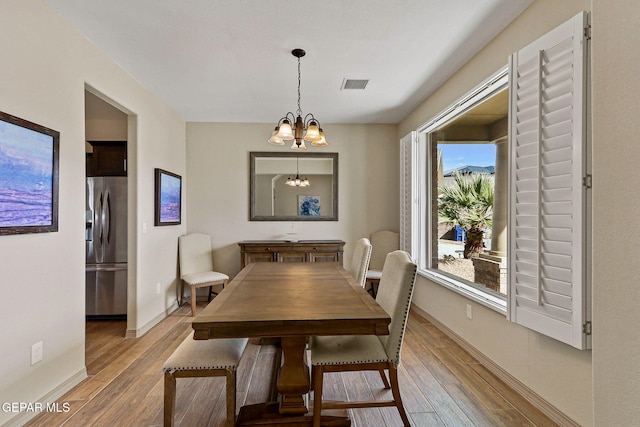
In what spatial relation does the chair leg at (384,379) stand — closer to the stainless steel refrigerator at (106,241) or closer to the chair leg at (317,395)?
the chair leg at (317,395)

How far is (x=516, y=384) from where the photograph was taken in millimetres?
2277

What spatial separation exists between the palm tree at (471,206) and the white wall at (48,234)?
3.37m

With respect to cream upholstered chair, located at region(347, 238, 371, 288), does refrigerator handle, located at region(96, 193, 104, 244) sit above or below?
above

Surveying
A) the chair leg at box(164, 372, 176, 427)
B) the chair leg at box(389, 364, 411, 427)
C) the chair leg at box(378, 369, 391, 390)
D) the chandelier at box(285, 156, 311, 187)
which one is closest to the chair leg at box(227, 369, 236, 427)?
the chair leg at box(164, 372, 176, 427)

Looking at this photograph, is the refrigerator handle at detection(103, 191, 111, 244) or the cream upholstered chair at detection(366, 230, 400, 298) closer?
the refrigerator handle at detection(103, 191, 111, 244)

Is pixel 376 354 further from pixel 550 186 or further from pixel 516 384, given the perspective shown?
pixel 550 186

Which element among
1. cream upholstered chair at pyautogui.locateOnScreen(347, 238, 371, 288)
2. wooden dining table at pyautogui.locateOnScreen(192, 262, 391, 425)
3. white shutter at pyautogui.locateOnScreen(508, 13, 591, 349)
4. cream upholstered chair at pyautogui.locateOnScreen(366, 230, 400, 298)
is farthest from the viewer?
cream upholstered chair at pyautogui.locateOnScreen(366, 230, 400, 298)

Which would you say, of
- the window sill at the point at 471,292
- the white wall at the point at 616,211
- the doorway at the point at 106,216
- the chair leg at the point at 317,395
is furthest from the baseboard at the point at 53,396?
the window sill at the point at 471,292

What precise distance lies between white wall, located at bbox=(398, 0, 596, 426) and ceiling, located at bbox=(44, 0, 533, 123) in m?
0.12

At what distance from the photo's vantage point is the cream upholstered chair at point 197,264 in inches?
161

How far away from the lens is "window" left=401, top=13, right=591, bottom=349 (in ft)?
5.48

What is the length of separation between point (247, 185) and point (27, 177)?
306 centimetres

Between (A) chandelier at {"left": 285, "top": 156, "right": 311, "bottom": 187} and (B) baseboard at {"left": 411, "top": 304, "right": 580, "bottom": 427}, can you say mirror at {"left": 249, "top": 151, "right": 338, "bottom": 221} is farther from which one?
(B) baseboard at {"left": 411, "top": 304, "right": 580, "bottom": 427}

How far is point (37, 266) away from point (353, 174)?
3.83 metres
